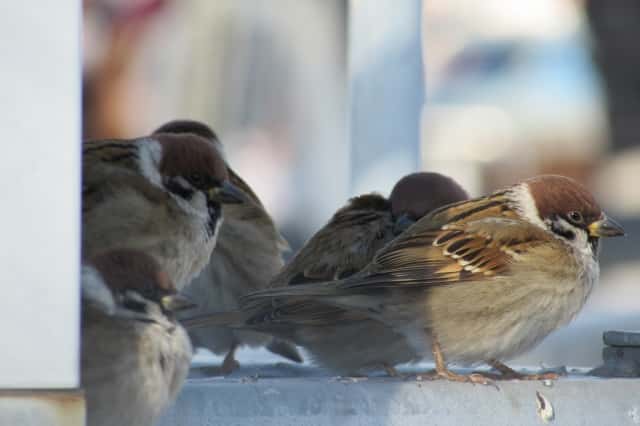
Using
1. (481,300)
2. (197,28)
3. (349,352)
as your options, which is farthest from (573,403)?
(197,28)

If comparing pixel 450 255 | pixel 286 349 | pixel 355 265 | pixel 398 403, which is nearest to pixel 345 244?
pixel 355 265

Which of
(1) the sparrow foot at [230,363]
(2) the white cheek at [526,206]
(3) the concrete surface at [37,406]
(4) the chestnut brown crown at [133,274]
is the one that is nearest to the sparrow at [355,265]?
(1) the sparrow foot at [230,363]

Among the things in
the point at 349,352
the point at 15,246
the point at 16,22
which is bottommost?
the point at 349,352

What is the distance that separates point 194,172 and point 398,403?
71 cm

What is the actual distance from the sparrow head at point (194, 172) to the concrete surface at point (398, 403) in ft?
1.47

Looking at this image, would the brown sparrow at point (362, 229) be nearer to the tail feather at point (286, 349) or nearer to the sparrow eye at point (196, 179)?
the tail feather at point (286, 349)

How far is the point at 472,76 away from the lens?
26.5ft

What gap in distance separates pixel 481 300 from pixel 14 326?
1606mm

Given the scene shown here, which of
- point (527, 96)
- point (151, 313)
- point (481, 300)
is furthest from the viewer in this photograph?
point (527, 96)

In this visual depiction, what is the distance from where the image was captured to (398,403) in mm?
2146

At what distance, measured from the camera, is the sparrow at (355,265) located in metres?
2.86

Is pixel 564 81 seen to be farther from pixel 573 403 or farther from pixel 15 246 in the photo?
pixel 15 246

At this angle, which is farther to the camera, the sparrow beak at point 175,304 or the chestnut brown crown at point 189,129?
the chestnut brown crown at point 189,129

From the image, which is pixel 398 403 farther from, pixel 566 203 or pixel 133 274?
pixel 566 203
